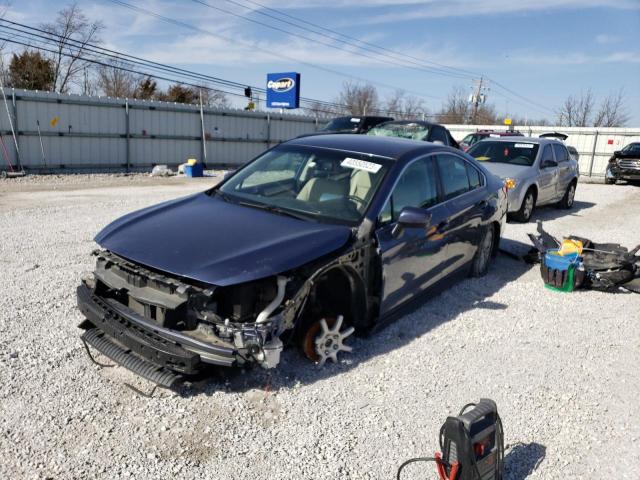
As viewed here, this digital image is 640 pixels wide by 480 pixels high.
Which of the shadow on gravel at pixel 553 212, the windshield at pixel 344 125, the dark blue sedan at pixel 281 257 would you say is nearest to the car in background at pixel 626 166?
the shadow on gravel at pixel 553 212

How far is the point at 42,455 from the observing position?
9.34ft

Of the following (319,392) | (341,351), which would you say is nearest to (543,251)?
(341,351)

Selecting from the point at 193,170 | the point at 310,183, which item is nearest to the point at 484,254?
the point at 310,183

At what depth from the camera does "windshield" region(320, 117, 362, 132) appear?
49.7 feet

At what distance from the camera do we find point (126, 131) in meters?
18.1

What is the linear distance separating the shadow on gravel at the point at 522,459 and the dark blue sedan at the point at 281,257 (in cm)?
137

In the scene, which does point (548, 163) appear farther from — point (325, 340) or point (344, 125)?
point (325, 340)

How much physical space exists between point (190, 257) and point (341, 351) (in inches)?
58.8

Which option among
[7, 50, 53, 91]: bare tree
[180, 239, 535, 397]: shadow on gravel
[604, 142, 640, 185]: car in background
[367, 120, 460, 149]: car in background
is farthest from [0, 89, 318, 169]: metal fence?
[7, 50, 53, 91]: bare tree

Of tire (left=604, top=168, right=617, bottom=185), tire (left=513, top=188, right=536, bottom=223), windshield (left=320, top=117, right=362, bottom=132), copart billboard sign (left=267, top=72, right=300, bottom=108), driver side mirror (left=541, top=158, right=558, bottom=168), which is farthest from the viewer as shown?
copart billboard sign (left=267, top=72, right=300, bottom=108)

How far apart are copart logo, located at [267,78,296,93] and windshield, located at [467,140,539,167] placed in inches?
729

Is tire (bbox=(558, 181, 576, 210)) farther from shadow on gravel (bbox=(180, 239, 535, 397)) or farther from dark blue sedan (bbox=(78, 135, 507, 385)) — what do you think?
dark blue sedan (bbox=(78, 135, 507, 385))

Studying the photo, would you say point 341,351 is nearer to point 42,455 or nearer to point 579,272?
point 42,455

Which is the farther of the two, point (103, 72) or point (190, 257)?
point (103, 72)
